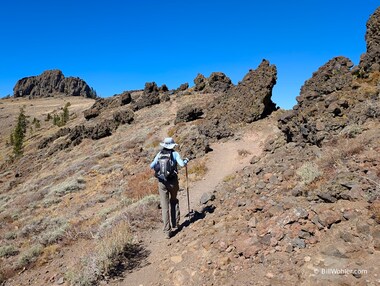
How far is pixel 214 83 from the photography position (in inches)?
1997

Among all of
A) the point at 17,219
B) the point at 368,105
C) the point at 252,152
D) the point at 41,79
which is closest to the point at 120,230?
the point at 368,105

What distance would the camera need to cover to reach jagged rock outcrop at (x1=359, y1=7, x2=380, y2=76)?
40.7 feet

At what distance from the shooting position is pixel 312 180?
7305 mm

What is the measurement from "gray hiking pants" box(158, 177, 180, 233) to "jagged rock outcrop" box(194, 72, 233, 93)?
4228 cm

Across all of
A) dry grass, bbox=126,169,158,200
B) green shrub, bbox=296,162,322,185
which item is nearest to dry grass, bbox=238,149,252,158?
dry grass, bbox=126,169,158,200

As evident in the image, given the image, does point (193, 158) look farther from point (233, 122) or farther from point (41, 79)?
point (41, 79)

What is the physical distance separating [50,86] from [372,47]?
649ft

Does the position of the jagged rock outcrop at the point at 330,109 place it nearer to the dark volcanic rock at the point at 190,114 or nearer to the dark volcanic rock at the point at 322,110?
the dark volcanic rock at the point at 322,110

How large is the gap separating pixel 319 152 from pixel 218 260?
17.6 feet

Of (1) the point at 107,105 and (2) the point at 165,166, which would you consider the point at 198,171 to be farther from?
(1) the point at 107,105

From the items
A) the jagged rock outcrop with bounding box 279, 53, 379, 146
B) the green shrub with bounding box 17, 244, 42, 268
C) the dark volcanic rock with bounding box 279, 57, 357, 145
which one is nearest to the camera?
the green shrub with bounding box 17, 244, 42, 268

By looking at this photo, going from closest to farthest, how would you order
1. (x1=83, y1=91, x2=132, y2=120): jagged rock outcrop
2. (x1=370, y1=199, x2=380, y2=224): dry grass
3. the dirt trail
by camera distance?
1. (x1=370, y1=199, x2=380, y2=224): dry grass
2. the dirt trail
3. (x1=83, y1=91, x2=132, y2=120): jagged rock outcrop

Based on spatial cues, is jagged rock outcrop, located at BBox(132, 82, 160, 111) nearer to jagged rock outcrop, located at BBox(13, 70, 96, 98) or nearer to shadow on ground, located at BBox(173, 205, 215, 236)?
shadow on ground, located at BBox(173, 205, 215, 236)

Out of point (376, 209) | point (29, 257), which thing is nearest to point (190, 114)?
point (29, 257)
